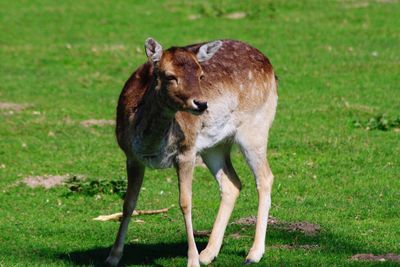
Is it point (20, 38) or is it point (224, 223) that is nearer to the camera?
point (224, 223)

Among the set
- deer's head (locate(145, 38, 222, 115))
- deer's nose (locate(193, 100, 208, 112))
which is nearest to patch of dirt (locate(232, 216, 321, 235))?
deer's head (locate(145, 38, 222, 115))

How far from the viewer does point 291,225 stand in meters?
10.7

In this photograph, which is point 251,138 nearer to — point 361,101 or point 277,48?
point 361,101

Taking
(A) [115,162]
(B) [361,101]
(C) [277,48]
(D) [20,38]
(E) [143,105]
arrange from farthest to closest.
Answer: (D) [20,38] → (C) [277,48] → (B) [361,101] → (A) [115,162] → (E) [143,105]

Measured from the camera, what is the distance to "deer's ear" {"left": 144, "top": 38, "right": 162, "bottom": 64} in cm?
872

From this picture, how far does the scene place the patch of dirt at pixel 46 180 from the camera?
13508mm

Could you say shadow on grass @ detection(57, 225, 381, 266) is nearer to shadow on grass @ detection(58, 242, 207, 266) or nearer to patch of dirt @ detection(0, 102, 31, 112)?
shadow on grass @ detection(58, 242, 207, 266)

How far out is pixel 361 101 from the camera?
59.4 feet

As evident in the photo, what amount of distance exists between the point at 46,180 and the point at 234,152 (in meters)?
3.08

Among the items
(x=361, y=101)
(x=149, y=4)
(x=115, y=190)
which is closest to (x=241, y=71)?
(x=115, y=190)

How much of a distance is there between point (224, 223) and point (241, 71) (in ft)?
4.84

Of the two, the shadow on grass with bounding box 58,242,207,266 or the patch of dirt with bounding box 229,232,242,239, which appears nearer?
the shadow on grass with bounding box 58,242,207,266

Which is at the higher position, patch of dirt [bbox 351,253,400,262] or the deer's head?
the deer's head

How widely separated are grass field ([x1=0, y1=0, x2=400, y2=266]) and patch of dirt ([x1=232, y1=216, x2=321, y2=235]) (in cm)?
9
